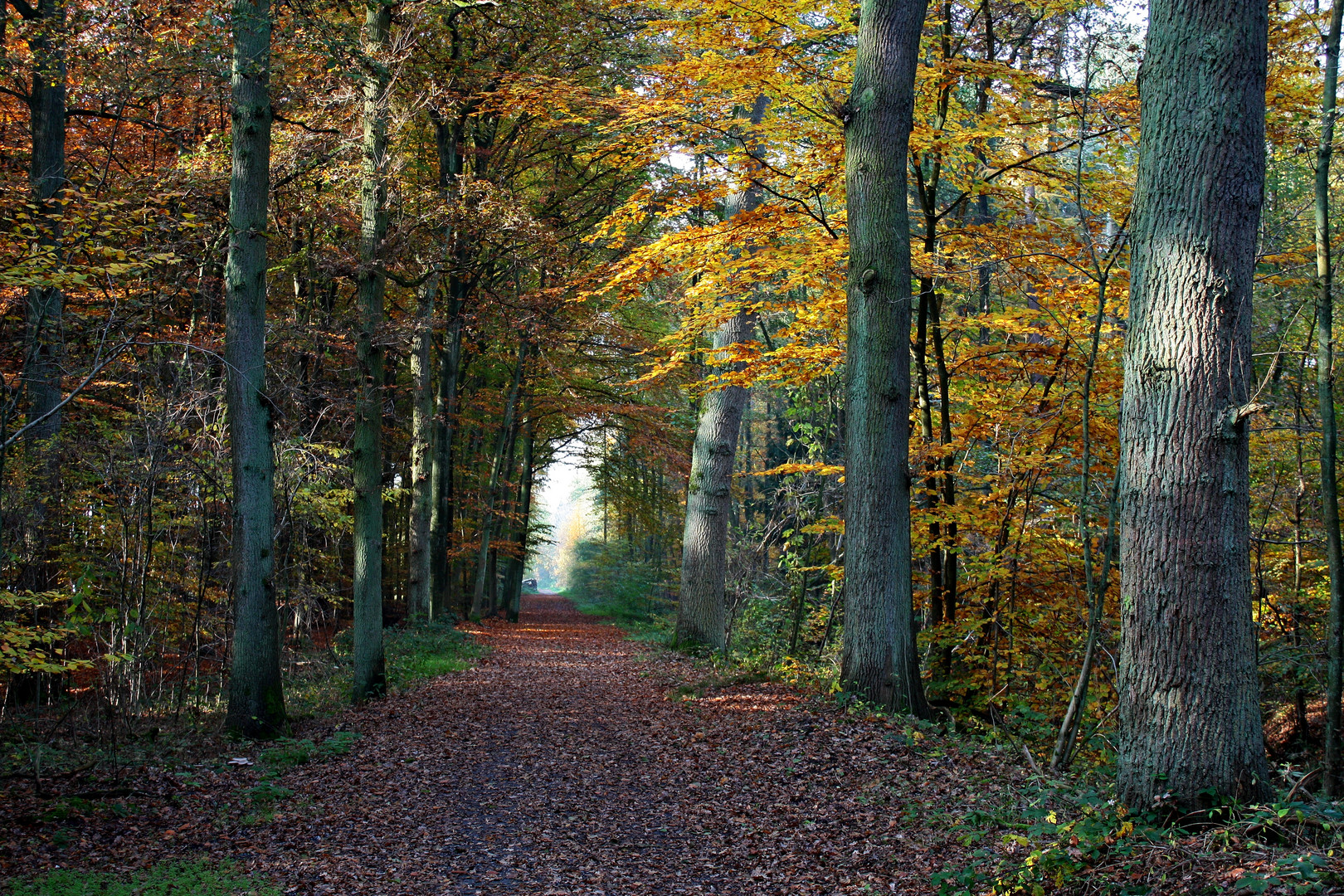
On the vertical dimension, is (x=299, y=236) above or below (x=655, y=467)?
above

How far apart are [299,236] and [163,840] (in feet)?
30.8

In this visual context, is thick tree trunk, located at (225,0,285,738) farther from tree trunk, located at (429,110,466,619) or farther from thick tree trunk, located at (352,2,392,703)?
tree trunk, located at (429,110,466,619)

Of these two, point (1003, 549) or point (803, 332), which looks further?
point (803, 332)

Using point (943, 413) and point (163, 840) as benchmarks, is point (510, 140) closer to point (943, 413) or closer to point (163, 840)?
point (943, 413)

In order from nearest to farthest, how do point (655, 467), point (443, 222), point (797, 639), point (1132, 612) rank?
1. point (1132, 612)
2. point (443, 222)
3. point (797, 639)
4. point (655, 467)

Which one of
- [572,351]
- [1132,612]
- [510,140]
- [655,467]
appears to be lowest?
[1132,612]

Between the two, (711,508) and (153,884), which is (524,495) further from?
(153,884)

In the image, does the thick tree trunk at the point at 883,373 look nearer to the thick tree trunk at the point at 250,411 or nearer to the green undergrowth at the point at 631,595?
the thick tree trunk at the point at 250,411

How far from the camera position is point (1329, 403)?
6.08 metres

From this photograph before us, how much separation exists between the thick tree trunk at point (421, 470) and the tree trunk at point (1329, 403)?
12.0 m

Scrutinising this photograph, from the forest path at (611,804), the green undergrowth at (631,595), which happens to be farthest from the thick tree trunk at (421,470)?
the forest path at (611,804)

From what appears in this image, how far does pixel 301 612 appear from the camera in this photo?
40.2ft

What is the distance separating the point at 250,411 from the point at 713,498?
657 centimetres

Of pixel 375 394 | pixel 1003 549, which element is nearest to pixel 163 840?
pixel 375 394
